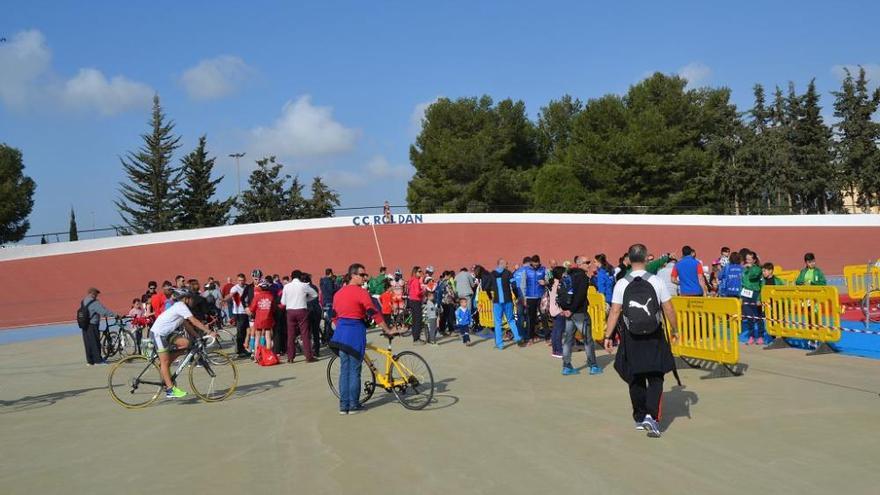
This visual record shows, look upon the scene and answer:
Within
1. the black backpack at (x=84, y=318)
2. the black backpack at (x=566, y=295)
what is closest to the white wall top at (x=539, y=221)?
the black backpack at (x=84, y=318)

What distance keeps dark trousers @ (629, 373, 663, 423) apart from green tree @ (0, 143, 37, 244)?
5868cm

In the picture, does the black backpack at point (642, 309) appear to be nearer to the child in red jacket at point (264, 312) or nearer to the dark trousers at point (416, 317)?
the child in red jacket at point (264, 312)

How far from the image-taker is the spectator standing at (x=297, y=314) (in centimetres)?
1318

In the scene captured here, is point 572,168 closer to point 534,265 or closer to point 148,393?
point 534,265

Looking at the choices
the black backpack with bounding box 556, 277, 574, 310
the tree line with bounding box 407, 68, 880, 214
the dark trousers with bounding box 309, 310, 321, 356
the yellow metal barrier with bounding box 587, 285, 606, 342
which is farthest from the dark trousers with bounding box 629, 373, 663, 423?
the tree line with bounding box 407, 68, 880, 214

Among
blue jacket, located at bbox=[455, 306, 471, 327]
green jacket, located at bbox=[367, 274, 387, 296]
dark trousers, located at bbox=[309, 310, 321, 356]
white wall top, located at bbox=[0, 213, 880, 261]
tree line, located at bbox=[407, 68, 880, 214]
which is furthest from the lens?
tree line, located at bbox=[407, 68, 880, 214]

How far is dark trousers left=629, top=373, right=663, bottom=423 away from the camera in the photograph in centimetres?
661

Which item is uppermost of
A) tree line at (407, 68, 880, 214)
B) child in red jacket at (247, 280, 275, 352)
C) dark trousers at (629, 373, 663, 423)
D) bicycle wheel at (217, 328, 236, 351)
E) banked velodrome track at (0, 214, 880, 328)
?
tree line at (407, 68, 880, 214)

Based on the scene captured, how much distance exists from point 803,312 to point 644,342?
19.9 feet

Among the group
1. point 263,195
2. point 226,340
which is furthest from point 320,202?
point 226,340

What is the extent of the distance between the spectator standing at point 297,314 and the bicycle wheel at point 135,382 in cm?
377

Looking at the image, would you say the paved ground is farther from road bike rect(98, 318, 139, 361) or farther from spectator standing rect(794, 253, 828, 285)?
road bike rect(98, 318, 139, 361)

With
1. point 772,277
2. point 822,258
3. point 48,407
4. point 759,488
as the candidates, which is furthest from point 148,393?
point 822,258

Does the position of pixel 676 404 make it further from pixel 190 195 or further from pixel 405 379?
pixel 190 195
